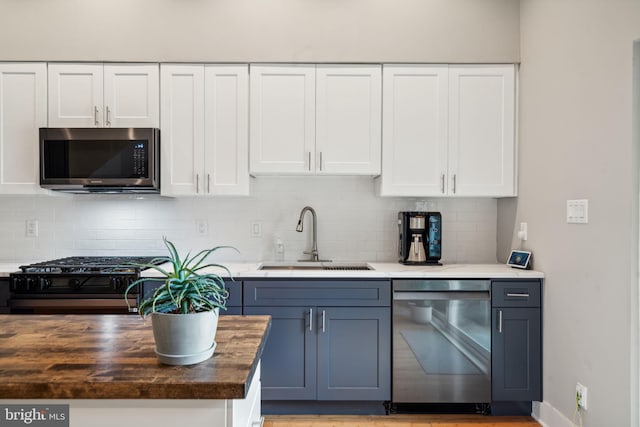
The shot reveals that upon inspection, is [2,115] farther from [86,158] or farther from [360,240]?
[360,240]

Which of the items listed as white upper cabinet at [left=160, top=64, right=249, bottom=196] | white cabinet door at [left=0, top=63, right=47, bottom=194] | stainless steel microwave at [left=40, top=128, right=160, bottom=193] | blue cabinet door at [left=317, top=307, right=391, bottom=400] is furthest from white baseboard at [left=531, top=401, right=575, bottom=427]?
white cabinet door at [left=0, top=63, right=47, bottom=194]

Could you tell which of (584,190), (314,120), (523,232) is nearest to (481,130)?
(523,232)

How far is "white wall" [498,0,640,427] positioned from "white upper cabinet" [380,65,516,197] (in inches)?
5.9

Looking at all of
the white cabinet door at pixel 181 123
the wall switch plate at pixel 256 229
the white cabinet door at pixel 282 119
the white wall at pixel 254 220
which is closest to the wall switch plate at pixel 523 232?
the white wall at pixel 254 220

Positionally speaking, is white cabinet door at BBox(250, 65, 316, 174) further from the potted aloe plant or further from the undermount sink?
the potted aloe plant

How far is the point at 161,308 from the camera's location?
1.08m

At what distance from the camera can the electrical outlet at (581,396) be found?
2191 millimetres

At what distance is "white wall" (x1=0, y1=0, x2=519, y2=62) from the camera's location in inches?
114

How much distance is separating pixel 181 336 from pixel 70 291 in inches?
77.6

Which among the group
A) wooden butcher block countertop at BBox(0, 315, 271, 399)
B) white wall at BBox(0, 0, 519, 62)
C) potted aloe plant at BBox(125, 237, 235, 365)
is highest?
white wall at BBox(0, 0, 519, 62)

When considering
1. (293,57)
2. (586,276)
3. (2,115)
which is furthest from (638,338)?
(2,115)

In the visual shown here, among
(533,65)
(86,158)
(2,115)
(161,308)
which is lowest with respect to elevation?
(161,308)

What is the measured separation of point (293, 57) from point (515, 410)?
2780 millimetres

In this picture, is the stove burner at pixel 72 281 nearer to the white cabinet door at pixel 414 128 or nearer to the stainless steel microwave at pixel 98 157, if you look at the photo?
the stainless steel microwave at pixel 98 157
